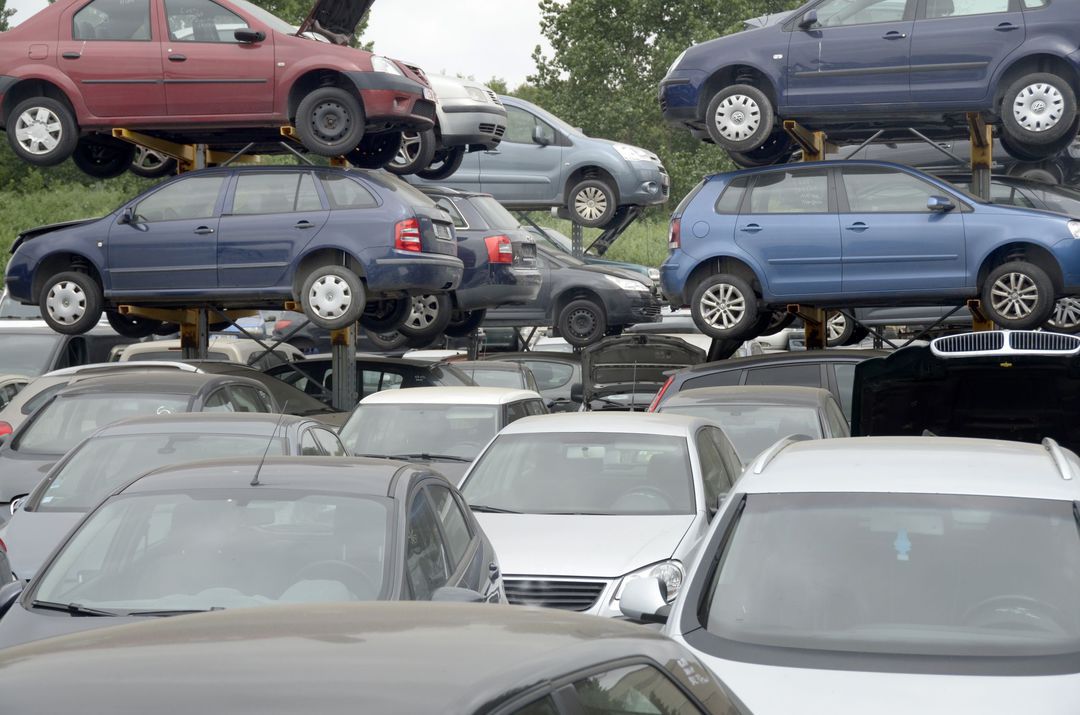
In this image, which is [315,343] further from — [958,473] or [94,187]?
[94,187]

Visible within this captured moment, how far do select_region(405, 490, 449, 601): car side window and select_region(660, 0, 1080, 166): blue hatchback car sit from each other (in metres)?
9.92

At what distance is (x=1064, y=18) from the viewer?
14273 mm

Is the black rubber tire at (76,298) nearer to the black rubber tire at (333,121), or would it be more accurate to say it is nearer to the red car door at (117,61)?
the red car door at (117,61)

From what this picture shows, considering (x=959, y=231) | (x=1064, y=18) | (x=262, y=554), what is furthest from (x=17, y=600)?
(x=1064, y=18)

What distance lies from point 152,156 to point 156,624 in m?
16.6

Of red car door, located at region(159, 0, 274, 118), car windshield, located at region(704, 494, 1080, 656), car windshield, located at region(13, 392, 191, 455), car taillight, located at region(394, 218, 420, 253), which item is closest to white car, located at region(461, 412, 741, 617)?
car windshield, located at region(704, 494, 1080, 656)

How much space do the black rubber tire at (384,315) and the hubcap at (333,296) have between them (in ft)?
8.99

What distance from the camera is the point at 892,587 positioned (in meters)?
4.75

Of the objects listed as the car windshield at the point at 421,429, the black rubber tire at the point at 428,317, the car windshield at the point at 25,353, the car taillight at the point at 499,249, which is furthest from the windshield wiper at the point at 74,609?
the car taillight at the point at 499,249

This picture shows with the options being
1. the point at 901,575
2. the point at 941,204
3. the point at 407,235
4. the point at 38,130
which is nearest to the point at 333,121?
the point at 407,235

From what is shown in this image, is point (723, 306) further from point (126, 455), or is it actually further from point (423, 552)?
point (423, 552)

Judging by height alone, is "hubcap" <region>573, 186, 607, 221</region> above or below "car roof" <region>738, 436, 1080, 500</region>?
above

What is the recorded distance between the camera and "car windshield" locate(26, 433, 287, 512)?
8305 mm

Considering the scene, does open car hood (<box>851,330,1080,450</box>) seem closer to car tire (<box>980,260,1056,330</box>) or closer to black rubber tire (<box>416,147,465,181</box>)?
car tire (<box>980,260,1056,330</box>)
